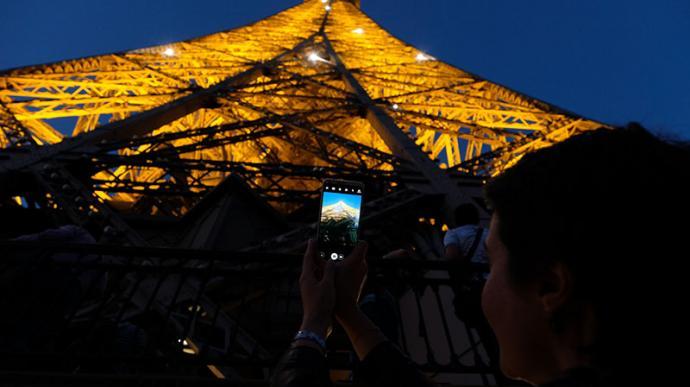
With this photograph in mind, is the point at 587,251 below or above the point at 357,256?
below

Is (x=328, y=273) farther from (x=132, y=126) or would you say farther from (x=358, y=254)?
(x=132, y=126)

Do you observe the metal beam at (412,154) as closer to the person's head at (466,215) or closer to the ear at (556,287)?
the person's head at (466,215)

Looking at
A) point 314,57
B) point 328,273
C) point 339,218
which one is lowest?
point 328,273

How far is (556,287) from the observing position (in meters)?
0.98

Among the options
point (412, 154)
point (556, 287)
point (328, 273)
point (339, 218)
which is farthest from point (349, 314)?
point (412, 154)

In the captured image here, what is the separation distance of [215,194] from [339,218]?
15.9 ft

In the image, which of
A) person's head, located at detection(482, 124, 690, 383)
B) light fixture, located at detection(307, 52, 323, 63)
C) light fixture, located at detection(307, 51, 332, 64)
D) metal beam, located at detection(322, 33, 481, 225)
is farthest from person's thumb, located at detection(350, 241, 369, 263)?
light fixture, located at detection(307, 52, 323, 63)

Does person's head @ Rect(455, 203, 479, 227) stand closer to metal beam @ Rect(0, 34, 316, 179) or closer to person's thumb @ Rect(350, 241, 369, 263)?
person's thumb @ Rect(350, 241, 369, 263)

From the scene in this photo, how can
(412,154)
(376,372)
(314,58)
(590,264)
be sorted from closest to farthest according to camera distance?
(590,264), (376,372), (412,154), (314,58)

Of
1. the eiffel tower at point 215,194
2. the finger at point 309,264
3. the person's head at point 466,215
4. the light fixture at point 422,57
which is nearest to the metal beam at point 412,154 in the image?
the eiffel tower at point 215,194

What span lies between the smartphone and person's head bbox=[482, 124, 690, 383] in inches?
37.0

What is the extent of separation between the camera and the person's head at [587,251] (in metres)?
0.86

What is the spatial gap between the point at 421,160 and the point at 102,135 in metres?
6.31

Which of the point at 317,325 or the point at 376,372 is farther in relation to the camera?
the point at 376,372
